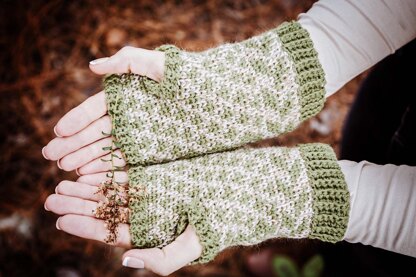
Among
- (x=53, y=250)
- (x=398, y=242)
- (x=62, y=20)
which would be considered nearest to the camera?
(x=398, y=242)

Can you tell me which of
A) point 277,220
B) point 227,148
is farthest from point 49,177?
point 277,220

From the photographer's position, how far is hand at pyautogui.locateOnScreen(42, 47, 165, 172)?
46.3 inches

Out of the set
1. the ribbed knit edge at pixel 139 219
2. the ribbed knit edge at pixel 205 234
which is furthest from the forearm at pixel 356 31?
the ribbed knit edge at pixel 139 219

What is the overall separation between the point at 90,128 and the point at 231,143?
0.43 metres

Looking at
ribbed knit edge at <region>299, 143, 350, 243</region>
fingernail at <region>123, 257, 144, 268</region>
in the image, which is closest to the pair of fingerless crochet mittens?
ribbed knit edge at <region>299, 143, 350, 243</region>

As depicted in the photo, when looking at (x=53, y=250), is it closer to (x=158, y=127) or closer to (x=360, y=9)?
(x=158, y=127)

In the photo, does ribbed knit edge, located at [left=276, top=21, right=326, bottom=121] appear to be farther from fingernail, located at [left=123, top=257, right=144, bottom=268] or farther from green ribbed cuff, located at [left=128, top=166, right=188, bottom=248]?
fingernail, located at [left=123, top=257, right=144, bottom=268]

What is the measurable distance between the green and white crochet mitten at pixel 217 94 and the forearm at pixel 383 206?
0.89 ft

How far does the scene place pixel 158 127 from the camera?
48.2 inches

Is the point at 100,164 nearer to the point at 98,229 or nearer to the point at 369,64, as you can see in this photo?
the point at 98,229

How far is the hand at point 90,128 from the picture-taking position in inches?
46.3

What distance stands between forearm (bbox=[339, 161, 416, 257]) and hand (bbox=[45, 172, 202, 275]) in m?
0.48

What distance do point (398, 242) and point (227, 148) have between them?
56cm

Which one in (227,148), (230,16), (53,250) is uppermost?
(230,16)
